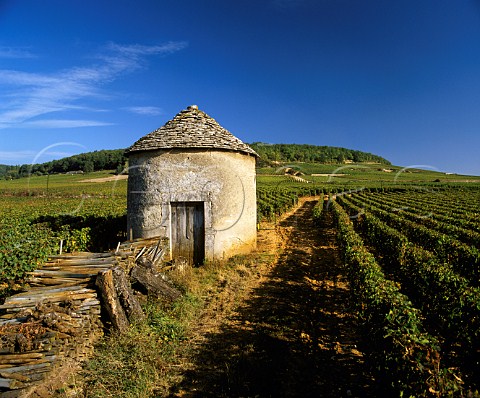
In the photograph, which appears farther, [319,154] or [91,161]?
[319,154]

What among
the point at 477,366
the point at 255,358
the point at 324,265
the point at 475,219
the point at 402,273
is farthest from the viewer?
the point at 475,219

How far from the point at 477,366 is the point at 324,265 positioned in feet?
23.1

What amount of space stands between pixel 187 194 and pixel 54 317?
6244 millimetres

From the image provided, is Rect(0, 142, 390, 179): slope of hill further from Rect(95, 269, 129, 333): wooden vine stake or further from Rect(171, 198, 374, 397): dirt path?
Rect(95, 269, 129, 333): wooden vine stake

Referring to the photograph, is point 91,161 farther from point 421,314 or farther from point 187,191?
point 421,314

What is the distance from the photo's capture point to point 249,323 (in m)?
7.06

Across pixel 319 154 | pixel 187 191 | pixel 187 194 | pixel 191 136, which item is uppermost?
pixel 319 154

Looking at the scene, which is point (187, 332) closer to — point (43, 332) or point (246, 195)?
point (43, 332)

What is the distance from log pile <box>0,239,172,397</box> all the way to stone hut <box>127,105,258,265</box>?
320 centimetres

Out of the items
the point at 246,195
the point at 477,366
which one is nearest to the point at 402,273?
the point at 477,366

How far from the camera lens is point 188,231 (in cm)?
1133

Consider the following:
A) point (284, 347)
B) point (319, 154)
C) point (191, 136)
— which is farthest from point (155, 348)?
point (319, 154)

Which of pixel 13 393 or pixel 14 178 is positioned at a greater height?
pixel 14 178

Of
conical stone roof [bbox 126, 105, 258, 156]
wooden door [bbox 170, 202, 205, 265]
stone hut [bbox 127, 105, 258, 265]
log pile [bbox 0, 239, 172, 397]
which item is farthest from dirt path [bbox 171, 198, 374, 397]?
conical stone roof [bbox 126, 105, 258, 156]
